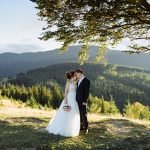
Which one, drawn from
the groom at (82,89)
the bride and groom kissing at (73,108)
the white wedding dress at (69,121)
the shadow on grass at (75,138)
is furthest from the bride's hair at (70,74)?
the shadow on grass at (75,138)

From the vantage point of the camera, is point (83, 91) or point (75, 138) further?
point (83, 91)

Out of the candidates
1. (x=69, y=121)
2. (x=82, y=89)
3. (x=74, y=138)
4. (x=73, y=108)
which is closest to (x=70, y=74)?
(x=82, y=89)

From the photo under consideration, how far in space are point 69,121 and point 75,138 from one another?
115 centimetres

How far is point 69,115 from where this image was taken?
2178cm

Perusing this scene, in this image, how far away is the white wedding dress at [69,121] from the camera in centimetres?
2145

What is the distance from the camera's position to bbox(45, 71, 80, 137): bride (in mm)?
21553

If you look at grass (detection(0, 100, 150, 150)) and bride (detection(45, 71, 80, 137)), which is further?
bride (detection(45, 71, 80, 137))

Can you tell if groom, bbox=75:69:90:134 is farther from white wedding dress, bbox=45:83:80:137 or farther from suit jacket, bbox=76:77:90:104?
white wedding dress, bbox=45:83:80:137

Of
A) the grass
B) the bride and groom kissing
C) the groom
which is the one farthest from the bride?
the grass

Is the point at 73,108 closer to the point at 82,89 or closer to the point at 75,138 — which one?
the point at 82,89

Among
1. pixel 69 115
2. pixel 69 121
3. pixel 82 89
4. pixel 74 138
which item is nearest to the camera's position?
pixel 74 138

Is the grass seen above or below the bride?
below

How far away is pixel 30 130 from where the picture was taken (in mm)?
22906

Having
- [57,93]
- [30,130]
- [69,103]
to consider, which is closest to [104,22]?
[69,103]
